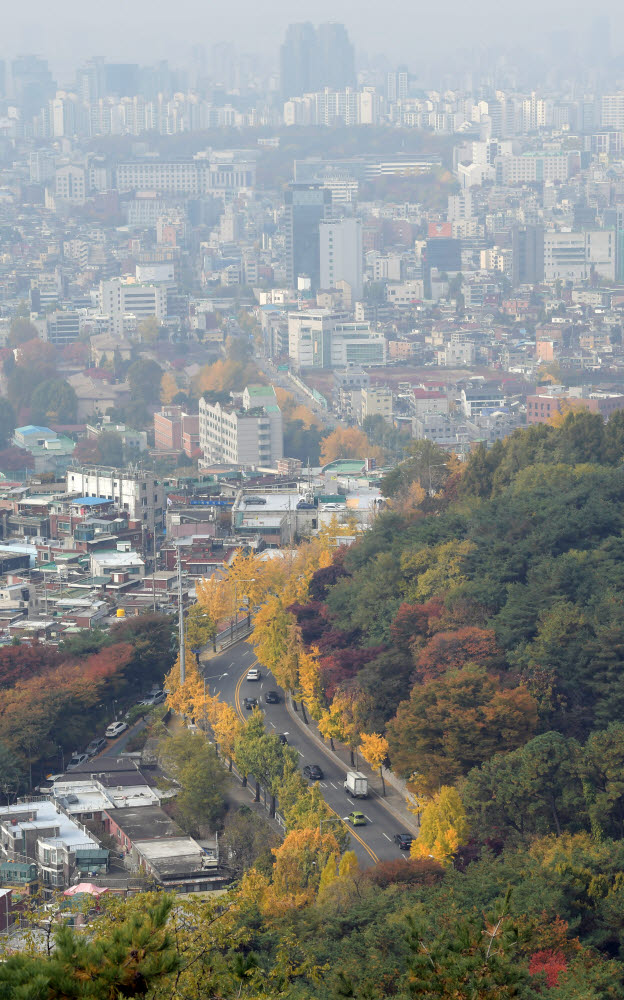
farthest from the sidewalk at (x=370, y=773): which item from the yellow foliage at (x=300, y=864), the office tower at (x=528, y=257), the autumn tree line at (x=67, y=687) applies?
the office tower at (x=528, y=257)

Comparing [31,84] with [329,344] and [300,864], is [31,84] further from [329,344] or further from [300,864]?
[300,864]

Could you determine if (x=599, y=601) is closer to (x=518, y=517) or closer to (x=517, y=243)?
(x=518, y=517)

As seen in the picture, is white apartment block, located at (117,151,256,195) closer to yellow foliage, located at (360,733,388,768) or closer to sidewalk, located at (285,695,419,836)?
sidewalk, located at (285,695,419,836)

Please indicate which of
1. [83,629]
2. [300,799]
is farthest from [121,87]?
[300,799]

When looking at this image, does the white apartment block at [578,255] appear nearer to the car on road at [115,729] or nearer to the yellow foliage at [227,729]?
the car on road at [115,729]

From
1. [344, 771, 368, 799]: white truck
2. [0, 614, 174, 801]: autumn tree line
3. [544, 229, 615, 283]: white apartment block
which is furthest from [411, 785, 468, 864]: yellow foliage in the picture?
[544, 229, 615, 283]: white apartment block

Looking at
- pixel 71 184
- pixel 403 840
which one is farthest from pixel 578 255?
pixel 403 840
